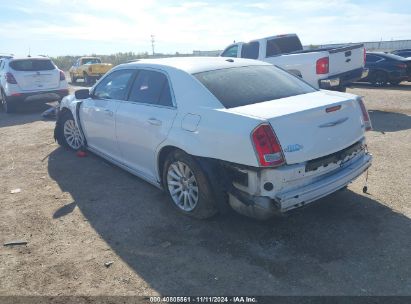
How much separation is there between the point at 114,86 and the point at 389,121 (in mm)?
6589

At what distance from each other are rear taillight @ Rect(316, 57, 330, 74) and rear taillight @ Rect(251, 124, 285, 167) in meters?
6.68

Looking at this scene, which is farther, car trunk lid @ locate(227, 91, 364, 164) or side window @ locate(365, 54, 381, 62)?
side window @ locate(365, 54, 381, 62)

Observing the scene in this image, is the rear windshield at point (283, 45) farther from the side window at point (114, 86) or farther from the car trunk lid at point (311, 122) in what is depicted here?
the car trunk lid at point (311, 122)

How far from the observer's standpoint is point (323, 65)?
9.24 m

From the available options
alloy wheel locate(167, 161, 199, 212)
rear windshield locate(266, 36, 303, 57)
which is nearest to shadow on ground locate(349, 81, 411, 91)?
rear windshield locate(266, 36, 303, 57)

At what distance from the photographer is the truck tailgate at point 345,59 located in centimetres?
933

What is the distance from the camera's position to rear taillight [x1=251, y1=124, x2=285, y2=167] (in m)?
3.26

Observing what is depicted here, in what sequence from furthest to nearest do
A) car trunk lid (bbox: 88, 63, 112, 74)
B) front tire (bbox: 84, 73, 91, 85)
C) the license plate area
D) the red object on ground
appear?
front tire (bbox: 84, 73, 91, 85) → car trunk lid (bbox: 88, 63, 112, 74) → the red object on ground → the license plate area

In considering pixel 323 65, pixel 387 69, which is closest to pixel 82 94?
pixel 323 65

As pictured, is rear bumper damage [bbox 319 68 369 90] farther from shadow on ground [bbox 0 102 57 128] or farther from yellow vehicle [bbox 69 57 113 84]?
yellow vehicle [bbox 69 57 113 84]

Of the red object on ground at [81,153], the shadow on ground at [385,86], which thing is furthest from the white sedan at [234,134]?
the shadow on ground at [385,86]

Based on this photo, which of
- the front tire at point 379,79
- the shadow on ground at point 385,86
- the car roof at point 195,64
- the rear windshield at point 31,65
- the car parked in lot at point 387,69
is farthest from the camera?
the front tire at point 379,79

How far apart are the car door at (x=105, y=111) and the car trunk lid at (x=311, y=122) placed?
220 centimetres

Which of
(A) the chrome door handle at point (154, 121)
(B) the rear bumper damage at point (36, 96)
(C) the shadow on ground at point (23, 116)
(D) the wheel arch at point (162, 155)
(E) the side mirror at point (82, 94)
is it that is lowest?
(C) the shadow on ground at point (23, 116)
